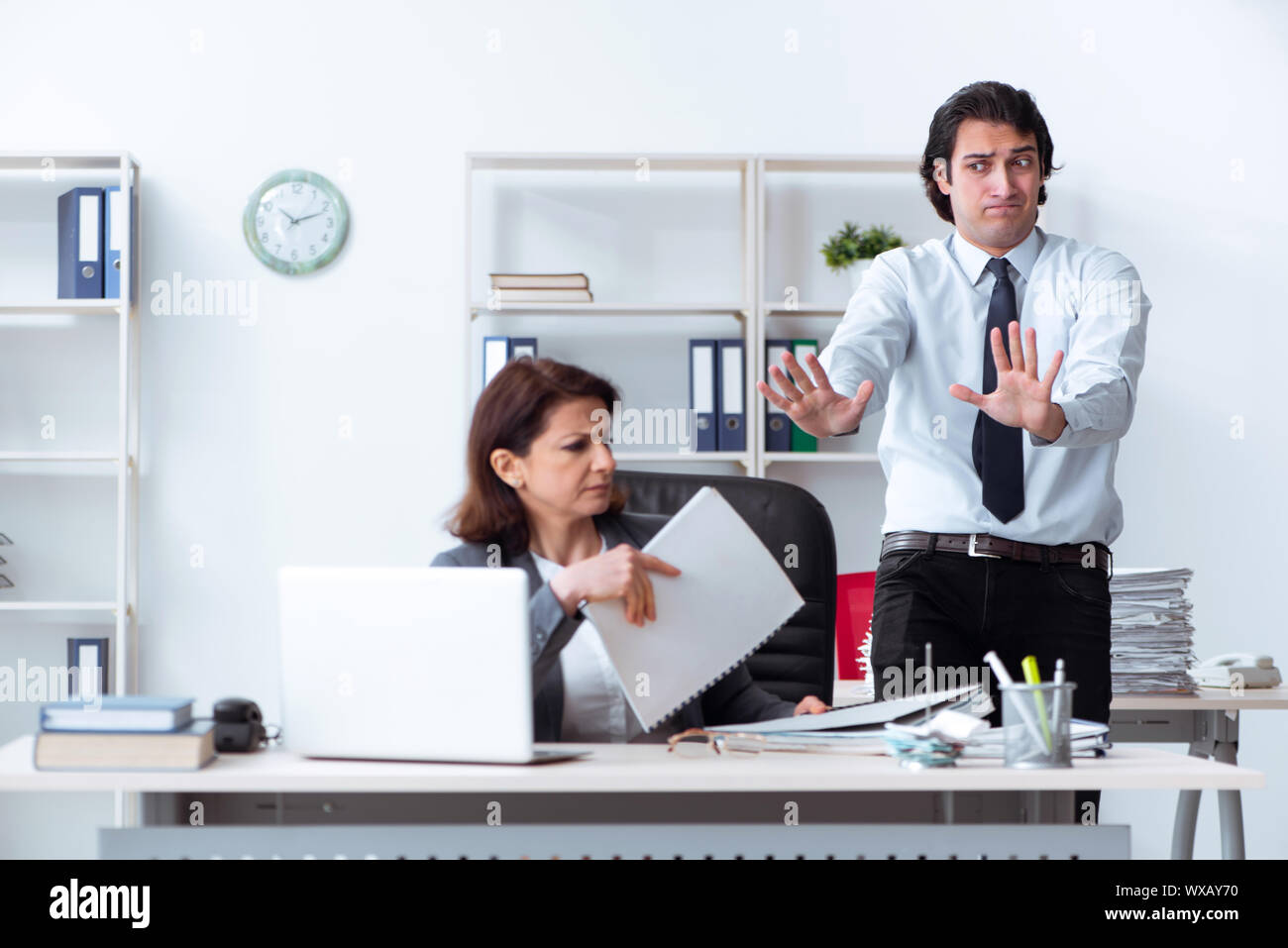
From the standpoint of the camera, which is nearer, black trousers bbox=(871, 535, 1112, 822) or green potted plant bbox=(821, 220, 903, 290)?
black trousers bbox=(871, 535, 1112, 822)

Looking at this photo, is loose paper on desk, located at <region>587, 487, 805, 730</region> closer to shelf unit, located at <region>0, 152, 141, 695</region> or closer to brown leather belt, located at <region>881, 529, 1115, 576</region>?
brown leather belt, located at <region>881, 529, 1115, 576</region>

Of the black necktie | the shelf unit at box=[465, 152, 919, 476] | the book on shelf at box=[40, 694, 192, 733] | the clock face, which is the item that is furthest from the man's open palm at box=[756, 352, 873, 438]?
the clock face

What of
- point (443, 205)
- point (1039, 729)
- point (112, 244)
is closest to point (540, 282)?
point (443, 205)

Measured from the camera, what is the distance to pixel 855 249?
3.56m

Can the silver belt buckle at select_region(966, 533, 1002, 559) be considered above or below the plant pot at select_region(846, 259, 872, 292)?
below

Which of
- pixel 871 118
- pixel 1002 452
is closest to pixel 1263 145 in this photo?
pixel 871 118

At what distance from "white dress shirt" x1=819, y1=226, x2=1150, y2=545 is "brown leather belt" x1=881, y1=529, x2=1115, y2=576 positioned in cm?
1

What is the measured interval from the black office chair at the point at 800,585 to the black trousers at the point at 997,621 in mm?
130

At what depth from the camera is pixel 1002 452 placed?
1.99 m

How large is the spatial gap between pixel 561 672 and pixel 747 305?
1.94 metres

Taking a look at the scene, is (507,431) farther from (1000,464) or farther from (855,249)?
(855,249)

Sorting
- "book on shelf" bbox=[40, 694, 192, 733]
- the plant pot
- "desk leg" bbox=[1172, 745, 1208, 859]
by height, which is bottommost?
"desk leg" bbox=[1172, 745, 1208, 859]

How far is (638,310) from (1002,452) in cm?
160

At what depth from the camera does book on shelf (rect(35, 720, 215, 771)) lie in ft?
4.10
